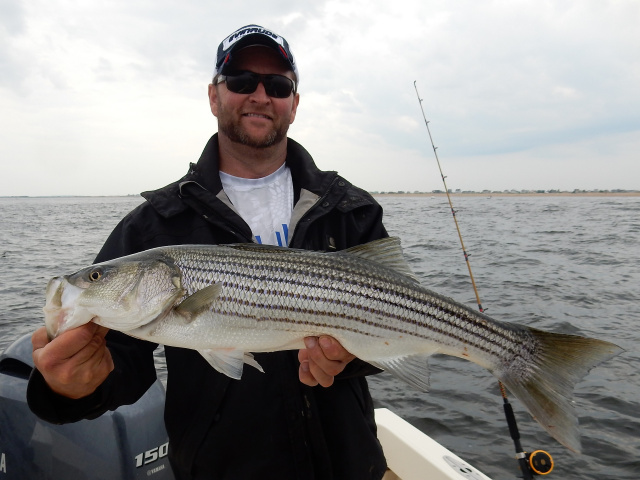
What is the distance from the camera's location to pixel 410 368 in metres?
3.20

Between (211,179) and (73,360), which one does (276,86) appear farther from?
(73,360)

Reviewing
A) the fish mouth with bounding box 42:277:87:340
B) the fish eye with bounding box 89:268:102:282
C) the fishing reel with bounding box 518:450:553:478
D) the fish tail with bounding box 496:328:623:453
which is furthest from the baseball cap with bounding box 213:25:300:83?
the fishing reel with bounding box 518:450:553:478

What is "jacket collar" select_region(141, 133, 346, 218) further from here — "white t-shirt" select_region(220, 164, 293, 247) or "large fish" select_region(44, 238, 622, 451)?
"large fish" select_region(44, 238, 622, 451)

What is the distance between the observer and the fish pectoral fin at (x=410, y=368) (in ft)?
10.3

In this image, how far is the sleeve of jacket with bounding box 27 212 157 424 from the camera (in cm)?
284

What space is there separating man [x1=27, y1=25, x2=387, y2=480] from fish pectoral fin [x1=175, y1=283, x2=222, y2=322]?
54 centimetres

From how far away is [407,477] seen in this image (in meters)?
5.53

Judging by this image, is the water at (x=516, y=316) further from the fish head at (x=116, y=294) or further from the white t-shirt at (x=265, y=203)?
the fish head at (x=116, y=294)

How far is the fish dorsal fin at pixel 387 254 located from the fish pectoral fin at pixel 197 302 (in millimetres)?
1036

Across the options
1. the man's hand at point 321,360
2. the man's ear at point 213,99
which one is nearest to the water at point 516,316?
the man's hand at point 321,360

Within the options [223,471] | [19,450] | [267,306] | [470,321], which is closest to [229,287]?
[267,306]

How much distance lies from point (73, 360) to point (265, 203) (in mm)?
1882

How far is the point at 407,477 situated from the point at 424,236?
26.6m

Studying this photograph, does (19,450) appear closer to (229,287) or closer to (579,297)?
(229,287)
